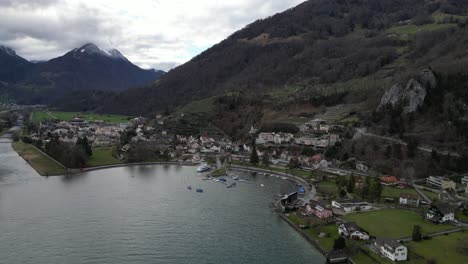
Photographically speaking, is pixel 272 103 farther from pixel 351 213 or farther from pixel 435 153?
pixel 351 213

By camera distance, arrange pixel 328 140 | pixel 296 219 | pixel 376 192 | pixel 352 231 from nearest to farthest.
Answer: pixel 352 231
pixel 296 219
pixel 376 192
pixel 328 140

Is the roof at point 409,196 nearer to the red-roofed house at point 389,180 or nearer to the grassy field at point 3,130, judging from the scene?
the red-roofed house at point 389,180

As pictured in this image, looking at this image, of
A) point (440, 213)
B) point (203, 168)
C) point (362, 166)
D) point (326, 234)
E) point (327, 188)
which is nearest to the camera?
point (326, 234)

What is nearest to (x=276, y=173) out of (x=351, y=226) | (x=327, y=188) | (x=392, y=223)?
(x=327, y=188)

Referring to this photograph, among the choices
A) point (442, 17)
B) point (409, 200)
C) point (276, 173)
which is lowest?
point (276, 173)

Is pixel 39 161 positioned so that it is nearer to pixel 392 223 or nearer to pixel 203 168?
pixel 203 168

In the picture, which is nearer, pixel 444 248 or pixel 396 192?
pixel 444 248

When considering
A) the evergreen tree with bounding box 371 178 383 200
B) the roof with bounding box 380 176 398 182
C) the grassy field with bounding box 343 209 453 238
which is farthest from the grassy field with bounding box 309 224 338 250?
the roof with bounding box 380 176 398 182
